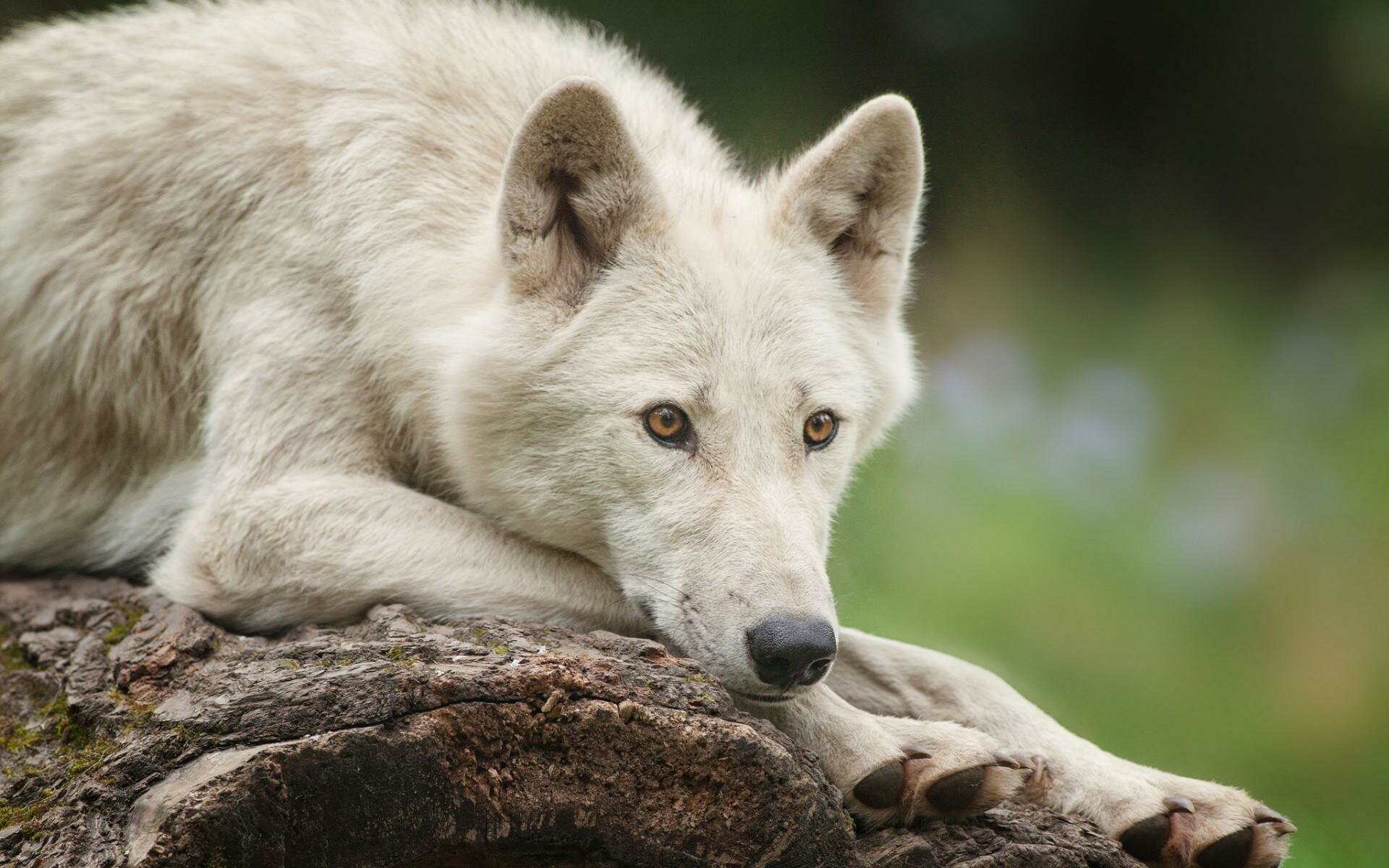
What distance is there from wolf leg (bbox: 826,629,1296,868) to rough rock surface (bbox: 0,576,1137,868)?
222 mm

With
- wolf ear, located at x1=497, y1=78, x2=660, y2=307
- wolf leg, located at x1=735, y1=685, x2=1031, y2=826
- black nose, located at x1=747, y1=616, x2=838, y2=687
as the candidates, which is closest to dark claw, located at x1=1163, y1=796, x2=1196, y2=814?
wolf leg, located at x1=735, y1=685, x2=1031, y2=826

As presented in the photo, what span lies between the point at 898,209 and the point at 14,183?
10.1 feet

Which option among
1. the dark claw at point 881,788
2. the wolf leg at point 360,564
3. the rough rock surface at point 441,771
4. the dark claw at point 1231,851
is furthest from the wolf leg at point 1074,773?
the wolf leg at point 360,564

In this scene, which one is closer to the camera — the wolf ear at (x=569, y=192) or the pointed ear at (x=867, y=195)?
the wolf ear at (x=569, y=192)

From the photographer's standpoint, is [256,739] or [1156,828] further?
[1156,828]

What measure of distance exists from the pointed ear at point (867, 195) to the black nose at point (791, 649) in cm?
149

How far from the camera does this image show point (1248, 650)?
7277 mm

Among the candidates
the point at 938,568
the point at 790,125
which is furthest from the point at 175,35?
the point at 938,568

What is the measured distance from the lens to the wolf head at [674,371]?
10.6 feet

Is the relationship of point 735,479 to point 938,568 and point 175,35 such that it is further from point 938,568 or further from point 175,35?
point 938,568

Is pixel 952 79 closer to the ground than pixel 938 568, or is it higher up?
higher up

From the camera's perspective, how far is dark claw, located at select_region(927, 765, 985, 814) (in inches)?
110

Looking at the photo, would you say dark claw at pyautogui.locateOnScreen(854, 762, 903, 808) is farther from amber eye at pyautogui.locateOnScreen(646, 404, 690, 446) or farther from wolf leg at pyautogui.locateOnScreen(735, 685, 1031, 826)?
amber eye at pyautogui.locateOnScreen(646, 404, 690, 446)

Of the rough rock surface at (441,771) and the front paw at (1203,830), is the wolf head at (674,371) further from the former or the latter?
the front paw at (1203,830)
